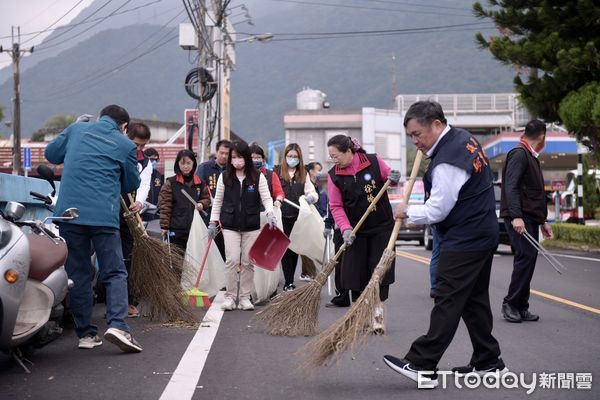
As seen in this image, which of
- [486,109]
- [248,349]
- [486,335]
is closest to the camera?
[486,335]

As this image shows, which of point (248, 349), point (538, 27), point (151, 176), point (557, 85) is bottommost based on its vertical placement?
point (248, 349)

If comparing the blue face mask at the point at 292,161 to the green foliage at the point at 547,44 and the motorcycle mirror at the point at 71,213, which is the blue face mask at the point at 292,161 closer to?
the motorcycle mirror at the point at 71,213

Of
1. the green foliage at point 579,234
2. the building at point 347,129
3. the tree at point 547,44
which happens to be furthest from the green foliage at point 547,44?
the building at point 347,129

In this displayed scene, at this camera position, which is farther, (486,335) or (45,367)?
(45,367)

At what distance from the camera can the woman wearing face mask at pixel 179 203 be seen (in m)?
11.3

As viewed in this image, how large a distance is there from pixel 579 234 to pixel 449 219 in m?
20.5

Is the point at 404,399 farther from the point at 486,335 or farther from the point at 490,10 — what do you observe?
the point at 490,10

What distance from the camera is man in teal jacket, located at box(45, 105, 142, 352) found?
7.54m

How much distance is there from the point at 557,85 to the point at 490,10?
93.6 inches

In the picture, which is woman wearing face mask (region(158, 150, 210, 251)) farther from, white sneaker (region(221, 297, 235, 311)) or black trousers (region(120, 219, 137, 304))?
black trousers (region(120, 219, 137, 304))

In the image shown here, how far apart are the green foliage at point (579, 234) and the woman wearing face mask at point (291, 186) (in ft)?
42.1

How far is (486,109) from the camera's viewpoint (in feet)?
260

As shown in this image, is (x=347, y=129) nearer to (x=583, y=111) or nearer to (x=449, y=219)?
(x=583, y=111)

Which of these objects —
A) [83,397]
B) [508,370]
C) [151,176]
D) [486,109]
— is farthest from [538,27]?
[486,109]
